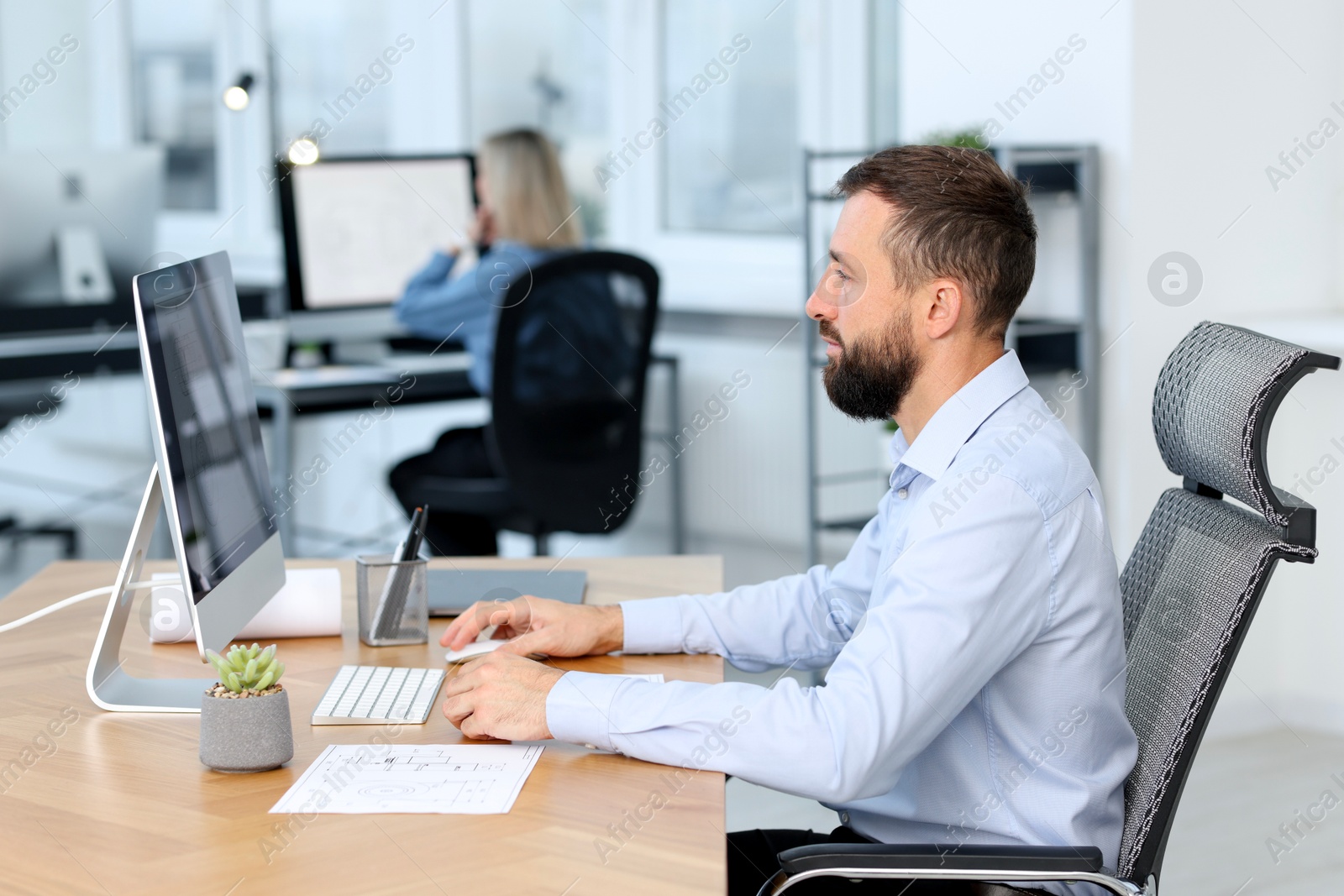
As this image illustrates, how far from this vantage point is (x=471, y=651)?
153 cm

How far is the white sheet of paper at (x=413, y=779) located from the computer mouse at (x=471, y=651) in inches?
9.9

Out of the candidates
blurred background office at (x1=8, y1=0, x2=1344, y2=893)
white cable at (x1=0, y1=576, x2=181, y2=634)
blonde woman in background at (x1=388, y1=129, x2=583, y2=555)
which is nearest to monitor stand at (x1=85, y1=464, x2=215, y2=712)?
white cable at (x1=0, y1=576, x2=181, y2=634)

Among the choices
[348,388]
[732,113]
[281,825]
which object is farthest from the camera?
[732,113]

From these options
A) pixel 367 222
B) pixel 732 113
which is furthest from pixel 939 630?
pixel 732 113

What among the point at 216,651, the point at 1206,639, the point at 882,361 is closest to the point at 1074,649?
the point at 1206,639

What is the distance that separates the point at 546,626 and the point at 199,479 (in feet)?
1.35

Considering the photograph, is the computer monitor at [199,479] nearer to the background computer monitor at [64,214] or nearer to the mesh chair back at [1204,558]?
the mesh chair back at [1204,558]

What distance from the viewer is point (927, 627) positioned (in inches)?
46.3

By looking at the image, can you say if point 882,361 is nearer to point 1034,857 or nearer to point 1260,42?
point 1034,857

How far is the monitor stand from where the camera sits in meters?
1.39

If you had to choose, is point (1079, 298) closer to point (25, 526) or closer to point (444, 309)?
point (444, 309)

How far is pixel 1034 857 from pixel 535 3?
13.4ft

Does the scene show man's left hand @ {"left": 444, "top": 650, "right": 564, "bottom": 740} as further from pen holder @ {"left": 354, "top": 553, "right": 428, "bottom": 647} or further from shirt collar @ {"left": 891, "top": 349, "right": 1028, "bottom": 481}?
shirt collar @ {"left": 891, "top": 349, "right": 1028, "bottom": 481}

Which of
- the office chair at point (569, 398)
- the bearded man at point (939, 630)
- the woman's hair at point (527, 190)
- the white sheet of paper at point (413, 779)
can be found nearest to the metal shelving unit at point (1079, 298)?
the office chair at point (569, 398)
